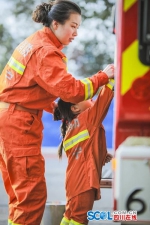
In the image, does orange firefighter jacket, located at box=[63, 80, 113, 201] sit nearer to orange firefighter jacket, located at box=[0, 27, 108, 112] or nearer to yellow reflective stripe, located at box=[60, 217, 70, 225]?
yellow reflective stripe, located at box=[60, 217, 70, 225]

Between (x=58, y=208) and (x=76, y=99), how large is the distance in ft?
3.82

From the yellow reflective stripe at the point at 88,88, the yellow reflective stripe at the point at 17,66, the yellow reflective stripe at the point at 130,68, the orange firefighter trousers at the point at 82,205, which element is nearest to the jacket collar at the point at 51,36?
the yellow reflective stripe at the point at 17,66

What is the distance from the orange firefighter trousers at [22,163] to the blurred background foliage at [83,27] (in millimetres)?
7879

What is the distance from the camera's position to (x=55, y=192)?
5.81m

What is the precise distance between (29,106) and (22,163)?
400 millimetres

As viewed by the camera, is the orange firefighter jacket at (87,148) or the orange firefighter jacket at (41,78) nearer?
the orange firefighter jacket at (41,78)

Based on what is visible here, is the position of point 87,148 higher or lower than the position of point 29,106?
lower

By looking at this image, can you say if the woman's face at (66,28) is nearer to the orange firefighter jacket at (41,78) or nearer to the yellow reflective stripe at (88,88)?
the orange firefighter jacket at (41,78)

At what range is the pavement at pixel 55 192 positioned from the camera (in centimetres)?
443

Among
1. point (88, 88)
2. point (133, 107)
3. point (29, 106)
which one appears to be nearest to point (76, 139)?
point (29, 106)

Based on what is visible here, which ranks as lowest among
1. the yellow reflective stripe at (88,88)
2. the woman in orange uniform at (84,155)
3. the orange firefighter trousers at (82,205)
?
the orange firefighter trousers at (82,205)

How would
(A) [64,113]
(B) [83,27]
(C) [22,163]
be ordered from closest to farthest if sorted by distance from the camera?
(C) [22,163], (A) [64,113], (B) [83,27]

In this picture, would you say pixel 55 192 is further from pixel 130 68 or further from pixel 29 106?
pixel 130 68

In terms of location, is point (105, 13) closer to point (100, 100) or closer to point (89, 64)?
point (89, 64)
